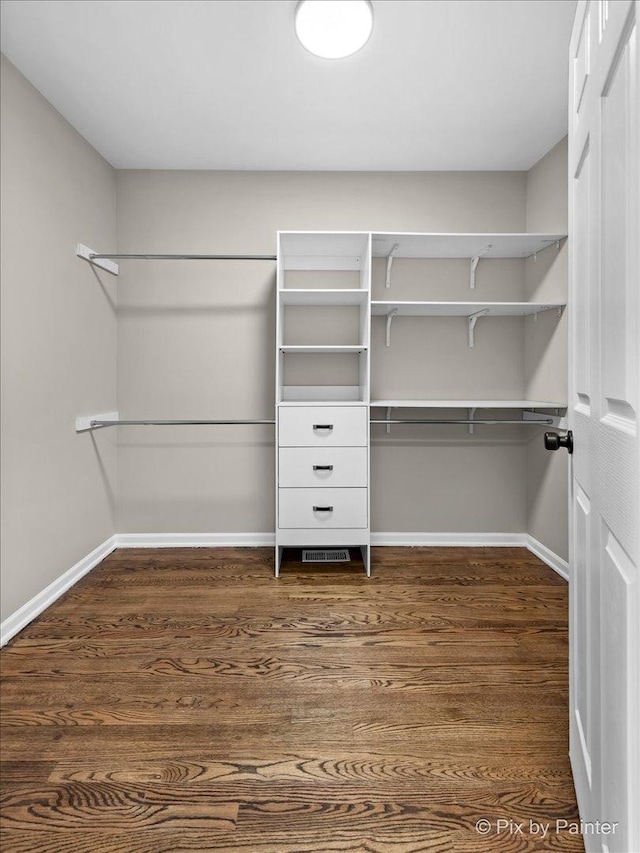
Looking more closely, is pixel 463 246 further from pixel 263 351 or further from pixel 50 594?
pixel 50 594

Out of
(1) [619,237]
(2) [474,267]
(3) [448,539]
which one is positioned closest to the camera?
(1) [619,237]

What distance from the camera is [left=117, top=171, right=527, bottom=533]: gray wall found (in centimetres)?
324

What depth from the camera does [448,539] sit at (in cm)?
335

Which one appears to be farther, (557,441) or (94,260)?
(94,260)

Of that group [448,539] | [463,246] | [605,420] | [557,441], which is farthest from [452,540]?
[605,420]

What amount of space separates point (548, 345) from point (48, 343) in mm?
2565

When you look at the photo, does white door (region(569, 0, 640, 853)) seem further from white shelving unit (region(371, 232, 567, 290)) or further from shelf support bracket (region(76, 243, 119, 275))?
shelf support bracket (region(76, 243, 119, 275))

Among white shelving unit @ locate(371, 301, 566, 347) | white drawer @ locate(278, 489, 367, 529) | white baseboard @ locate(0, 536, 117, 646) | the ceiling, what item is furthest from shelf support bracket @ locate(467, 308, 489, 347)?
white baseboard @ locate(0, 536, 117, 646)

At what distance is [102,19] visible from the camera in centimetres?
193

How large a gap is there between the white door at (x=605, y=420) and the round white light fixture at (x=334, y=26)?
95 cm

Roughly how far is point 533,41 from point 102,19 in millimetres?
1580

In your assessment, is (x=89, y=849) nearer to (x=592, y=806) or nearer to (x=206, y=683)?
(x=206, y=683)

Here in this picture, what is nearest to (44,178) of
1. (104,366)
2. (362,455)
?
(104,366)

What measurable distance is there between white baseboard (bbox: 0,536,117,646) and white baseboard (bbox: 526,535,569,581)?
2.46 meters
